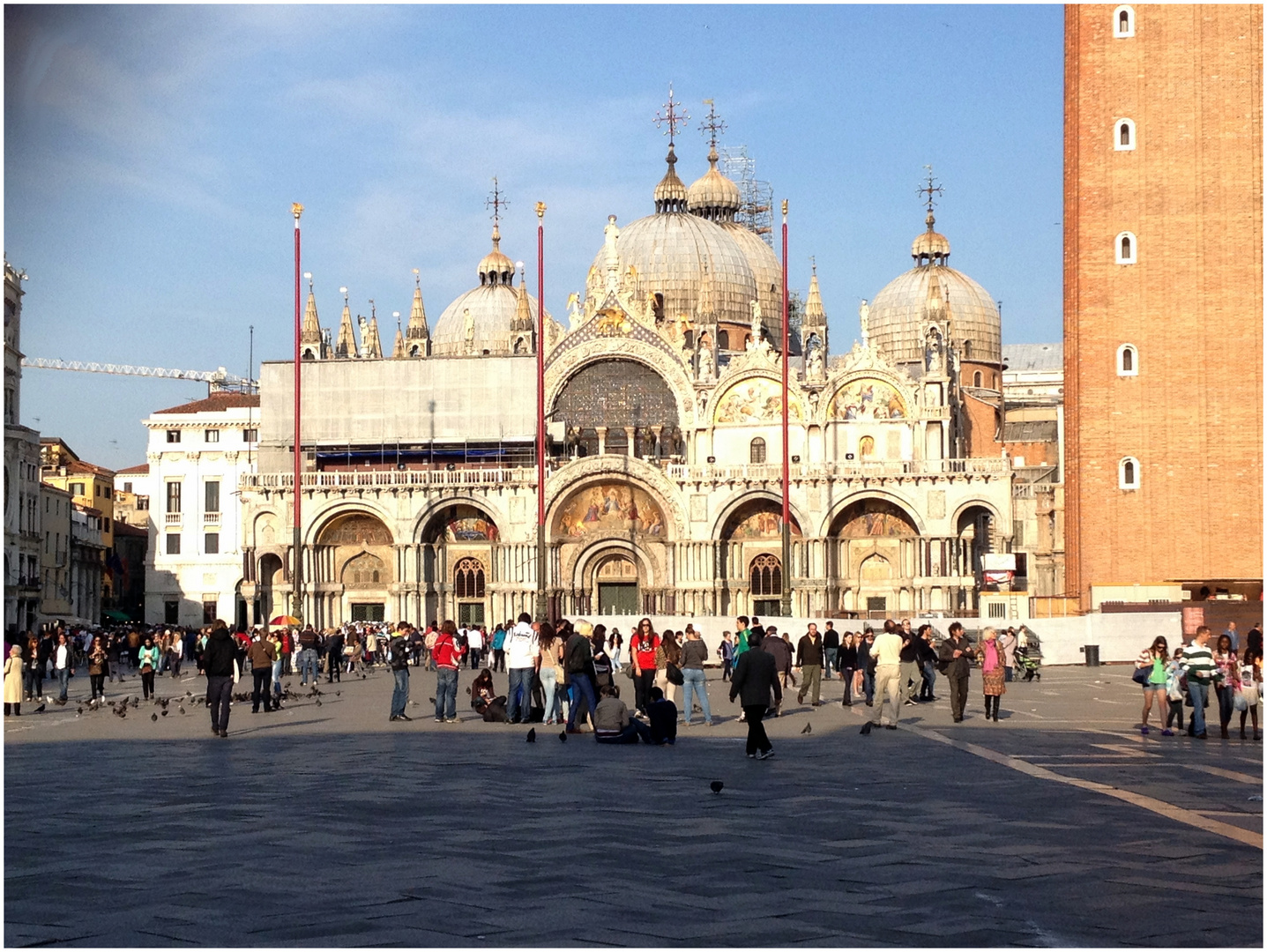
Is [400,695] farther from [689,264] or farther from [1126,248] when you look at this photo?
[689,264]

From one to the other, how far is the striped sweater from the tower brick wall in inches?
948

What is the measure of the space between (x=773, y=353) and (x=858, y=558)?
774cm

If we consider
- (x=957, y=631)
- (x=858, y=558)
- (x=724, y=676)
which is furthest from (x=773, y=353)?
(x=957, y=631)

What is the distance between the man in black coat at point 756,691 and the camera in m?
18.8

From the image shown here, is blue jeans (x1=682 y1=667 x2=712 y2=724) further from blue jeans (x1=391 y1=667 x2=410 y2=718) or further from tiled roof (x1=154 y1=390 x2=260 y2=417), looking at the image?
tiled roof (x1=154 y1=390 x2=260 y2=417)

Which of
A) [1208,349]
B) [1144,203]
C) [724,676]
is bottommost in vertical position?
[724,676]

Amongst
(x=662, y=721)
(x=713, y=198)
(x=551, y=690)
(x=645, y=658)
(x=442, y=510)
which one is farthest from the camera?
(x=713, y=198)

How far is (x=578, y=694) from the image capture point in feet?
73.4

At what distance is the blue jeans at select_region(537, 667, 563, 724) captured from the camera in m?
23.8

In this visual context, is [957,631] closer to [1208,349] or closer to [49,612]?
[1208,349]

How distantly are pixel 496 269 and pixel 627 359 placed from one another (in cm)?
2339

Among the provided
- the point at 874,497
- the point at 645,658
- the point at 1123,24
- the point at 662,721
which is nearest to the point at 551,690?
the point at 645,658

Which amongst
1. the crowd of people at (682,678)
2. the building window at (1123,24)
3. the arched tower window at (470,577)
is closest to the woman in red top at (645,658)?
the crowd of people at (682,678)

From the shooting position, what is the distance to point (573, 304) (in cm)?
6650
